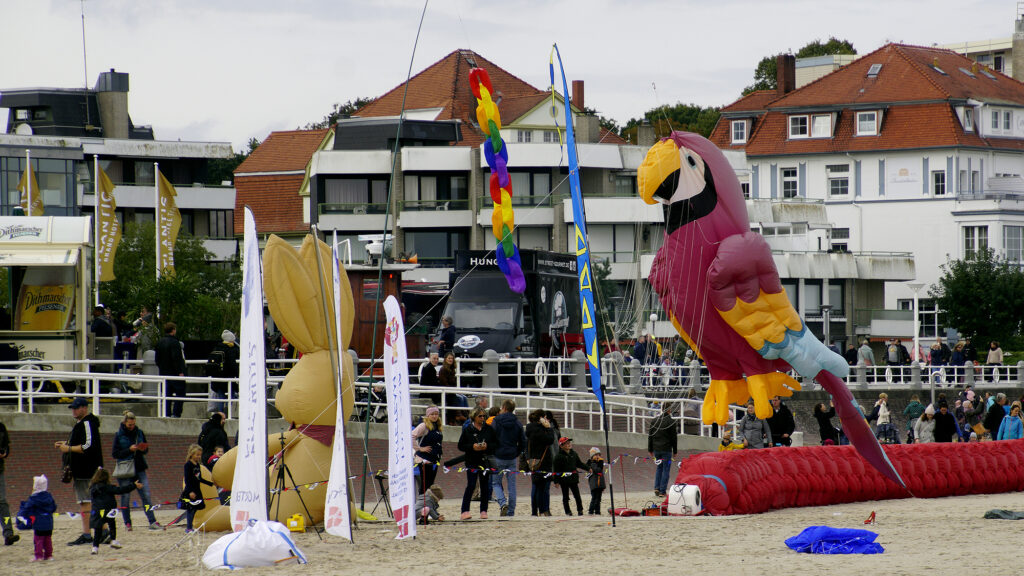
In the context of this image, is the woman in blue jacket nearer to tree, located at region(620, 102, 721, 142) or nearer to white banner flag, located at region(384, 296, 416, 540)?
white banner flag, located at region(384, 296, 416, 540)

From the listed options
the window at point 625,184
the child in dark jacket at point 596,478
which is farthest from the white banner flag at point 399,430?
the window at point 625,184

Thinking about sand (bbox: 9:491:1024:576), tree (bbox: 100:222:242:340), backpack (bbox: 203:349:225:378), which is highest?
tree (bbox: 100:222:242:340)

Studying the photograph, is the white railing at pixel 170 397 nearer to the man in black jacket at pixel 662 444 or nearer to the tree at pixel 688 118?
the man in black jacket at pixel 662 444

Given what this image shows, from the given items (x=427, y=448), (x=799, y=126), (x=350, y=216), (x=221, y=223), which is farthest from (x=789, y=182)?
(x=427, y=448)

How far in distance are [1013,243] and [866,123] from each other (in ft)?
27.9

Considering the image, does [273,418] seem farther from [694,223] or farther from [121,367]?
[694,223]

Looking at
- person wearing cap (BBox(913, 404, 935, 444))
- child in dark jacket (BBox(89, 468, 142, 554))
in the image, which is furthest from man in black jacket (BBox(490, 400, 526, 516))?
person wearing cap (BBox(913, 404, 935, 444))

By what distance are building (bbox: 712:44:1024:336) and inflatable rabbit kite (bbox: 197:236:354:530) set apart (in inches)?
1835

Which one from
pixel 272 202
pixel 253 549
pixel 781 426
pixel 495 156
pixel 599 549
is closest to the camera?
pixel 253 549

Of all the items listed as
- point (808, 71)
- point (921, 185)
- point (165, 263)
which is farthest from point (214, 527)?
point (808, 71)

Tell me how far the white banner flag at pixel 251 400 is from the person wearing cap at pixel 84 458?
3.12 m

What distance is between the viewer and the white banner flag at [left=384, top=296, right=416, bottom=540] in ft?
54.4

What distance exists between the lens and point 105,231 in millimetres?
35781

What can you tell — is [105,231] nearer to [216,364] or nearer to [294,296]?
[216,364]
